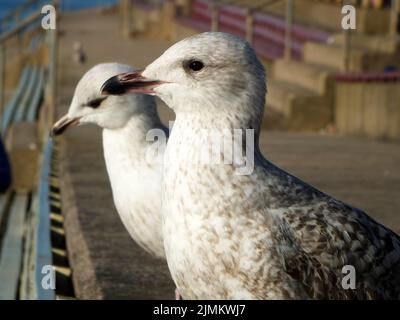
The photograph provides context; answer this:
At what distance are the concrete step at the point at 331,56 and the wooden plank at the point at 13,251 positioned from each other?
22.1 feet

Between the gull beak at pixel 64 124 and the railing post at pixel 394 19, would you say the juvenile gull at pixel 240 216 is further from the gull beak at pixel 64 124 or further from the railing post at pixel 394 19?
the railing post at pixel 394 19

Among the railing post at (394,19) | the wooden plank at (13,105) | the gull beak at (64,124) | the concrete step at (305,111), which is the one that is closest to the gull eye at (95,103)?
the gull beak at (64,124)

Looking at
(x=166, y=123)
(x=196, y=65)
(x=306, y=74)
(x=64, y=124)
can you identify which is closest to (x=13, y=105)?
(x=306, y=74)

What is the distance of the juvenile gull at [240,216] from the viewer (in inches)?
161

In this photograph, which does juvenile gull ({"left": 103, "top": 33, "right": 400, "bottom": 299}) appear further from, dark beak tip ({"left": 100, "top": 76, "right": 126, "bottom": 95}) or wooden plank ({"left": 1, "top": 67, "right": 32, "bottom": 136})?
wooden plank ({"left": 1, "top": 67, "right": 32, "bottom": 136})

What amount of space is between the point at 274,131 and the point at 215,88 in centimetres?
1200

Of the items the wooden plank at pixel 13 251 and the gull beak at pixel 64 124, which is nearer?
the gull beak at pixel 64 124

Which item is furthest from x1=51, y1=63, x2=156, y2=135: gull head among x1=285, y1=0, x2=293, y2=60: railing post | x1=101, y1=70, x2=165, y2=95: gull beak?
x1=285, y1=0, x2=293, y2=60: railing post

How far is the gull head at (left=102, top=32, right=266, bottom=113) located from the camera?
4.32 metres

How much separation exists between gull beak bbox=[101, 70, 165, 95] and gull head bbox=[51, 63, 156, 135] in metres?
1.50

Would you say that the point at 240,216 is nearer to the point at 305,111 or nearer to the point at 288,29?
the point at 305,111

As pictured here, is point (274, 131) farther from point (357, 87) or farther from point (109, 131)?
point (109, 131)

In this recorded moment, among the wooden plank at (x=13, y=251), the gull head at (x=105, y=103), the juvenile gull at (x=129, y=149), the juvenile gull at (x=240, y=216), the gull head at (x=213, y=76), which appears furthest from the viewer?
the wooden plank at (x=13, y=251)
